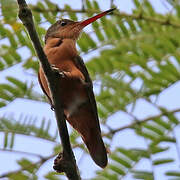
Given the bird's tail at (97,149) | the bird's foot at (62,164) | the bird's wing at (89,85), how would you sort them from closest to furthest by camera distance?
the bird's foot at (62,164), the bird's tail at (97,149), the bird's wing at (89,85)

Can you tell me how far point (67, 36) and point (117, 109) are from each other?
6.34 feet

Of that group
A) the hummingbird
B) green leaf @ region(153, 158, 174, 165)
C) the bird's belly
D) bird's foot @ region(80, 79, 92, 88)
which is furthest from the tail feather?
green leaf @ region(153, 158, 174, 165)

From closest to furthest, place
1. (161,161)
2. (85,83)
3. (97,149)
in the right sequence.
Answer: (161,161), (97,149), (85,83)

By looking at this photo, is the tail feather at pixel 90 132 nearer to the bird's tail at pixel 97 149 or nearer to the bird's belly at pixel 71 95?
the bird's tail at pixel 97 149

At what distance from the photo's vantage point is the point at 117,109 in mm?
3996

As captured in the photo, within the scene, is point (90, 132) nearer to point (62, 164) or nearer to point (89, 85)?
point (89, 85)

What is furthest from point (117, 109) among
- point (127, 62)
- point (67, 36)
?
point (67, 36)

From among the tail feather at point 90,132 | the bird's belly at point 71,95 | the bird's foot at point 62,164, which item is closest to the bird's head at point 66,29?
the bird's belly at point 71,95

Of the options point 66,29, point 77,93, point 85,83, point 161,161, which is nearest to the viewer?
point 161,161

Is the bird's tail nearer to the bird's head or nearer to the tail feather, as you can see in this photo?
the tail feather

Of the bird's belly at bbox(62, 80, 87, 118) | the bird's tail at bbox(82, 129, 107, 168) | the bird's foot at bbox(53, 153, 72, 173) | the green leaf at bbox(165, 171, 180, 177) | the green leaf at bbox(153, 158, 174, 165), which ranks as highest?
the bird's belly at bbox(62, 80, 87, 118)

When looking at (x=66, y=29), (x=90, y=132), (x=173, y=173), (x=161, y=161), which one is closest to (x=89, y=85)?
(x=90, y=132)

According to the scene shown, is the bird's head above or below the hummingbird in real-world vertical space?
above

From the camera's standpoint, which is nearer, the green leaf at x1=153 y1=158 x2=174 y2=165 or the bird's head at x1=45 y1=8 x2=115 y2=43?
the green leaf at x1=153 y1=158 x2=174 y2=165
